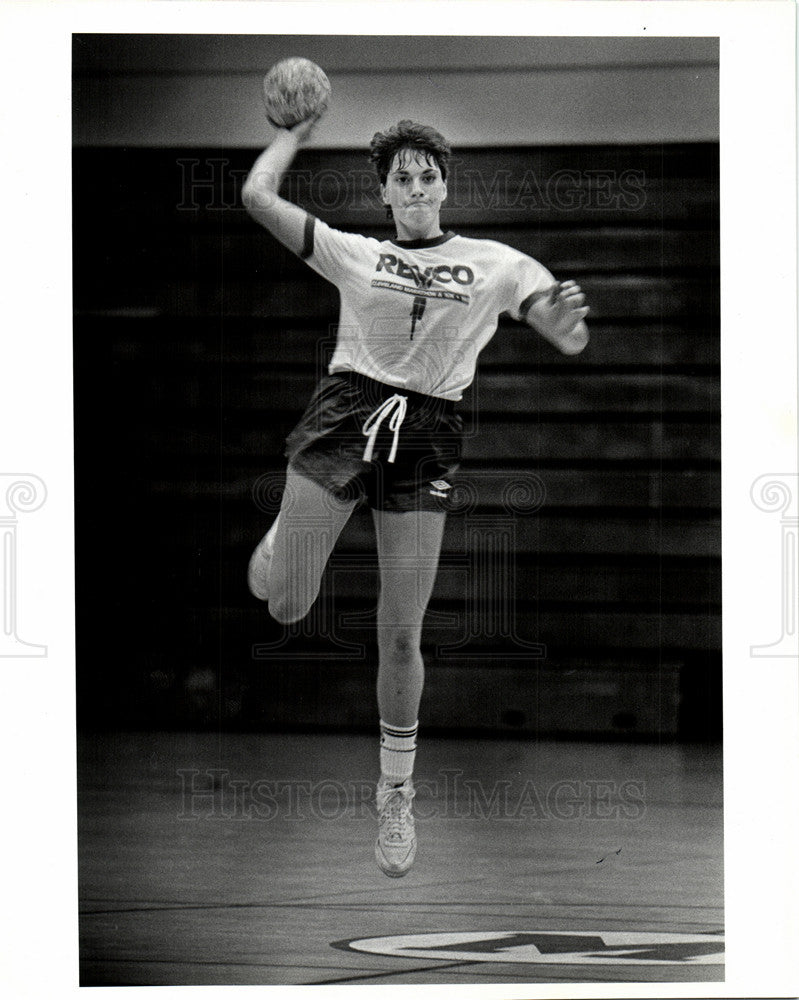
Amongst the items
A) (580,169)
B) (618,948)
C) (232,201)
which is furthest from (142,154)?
(618,948)

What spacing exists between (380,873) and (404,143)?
2.15 meters

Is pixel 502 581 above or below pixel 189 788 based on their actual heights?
above

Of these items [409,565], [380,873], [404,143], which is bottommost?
[380,873]

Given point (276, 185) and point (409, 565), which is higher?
point (276, 185)

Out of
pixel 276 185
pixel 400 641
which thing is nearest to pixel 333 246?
pixel 276 185

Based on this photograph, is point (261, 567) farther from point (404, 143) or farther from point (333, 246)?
point (404, 143)

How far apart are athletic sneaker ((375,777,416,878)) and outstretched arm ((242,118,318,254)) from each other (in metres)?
1.65

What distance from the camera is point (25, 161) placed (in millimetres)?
5121

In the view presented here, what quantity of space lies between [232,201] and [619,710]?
1.89m

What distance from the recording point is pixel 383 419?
5.16m

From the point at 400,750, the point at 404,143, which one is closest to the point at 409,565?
the point at 400,750

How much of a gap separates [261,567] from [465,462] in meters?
0.68

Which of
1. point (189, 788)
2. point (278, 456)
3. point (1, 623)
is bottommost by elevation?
point (189, 788)

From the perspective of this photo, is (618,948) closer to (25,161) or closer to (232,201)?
(232,201)
